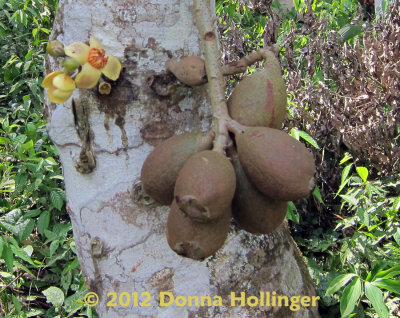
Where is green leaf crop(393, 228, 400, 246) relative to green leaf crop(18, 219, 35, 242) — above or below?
above

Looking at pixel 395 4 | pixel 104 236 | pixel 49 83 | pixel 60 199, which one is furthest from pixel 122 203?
pixel 395 4

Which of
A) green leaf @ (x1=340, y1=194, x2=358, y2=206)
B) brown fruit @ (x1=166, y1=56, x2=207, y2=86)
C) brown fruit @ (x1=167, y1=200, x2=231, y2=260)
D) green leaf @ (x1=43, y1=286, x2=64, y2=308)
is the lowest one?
green leaf @ (x1=43, y1=286, x2=64, y2=308)

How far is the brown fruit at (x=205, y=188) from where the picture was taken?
0.62 meters

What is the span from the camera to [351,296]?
3.94 ft

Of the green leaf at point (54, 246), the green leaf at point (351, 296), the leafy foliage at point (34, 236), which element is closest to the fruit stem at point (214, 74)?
the green leaf at point (351, 296)

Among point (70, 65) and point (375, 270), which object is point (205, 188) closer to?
point (70, 65)

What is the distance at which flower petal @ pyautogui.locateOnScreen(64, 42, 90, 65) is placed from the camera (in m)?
0.72

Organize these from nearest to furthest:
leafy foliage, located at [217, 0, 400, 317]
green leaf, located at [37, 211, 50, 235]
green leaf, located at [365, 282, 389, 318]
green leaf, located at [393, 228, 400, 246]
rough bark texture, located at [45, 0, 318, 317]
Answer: rough bark texture, located at [45, 0, 318, 317]
green leaf, located at [365, 282, 389, 318]
green leaf, located at [393, 228, 400, 246]
leafy foliage, located at [217, 0, 400, 317]
green leaf, located at [37, 211, 50, 235]

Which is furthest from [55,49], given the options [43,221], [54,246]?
[43,221]

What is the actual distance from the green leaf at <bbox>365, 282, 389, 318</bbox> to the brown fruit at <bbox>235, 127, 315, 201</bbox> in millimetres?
642

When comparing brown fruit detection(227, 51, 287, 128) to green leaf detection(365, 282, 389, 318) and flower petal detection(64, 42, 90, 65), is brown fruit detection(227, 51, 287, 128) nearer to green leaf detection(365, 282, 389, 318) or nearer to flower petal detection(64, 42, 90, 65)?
flower petal detection(64, 42, 90, 65)

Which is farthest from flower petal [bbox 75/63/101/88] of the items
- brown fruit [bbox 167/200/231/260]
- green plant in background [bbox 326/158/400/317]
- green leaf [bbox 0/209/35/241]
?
green leaf [bbox 0/209/35/241]

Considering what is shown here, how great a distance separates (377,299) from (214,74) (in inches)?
31.7

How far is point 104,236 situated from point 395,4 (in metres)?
1.80
